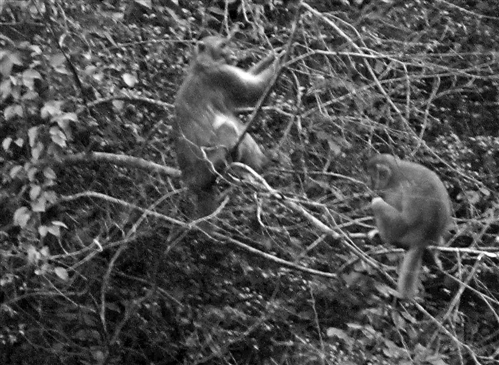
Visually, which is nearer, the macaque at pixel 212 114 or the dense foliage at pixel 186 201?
the dense foliage at pixel 186 201

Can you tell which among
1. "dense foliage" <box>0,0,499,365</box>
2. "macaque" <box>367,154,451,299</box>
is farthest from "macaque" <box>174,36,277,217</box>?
"macaque" <box>367,154,451,299</box>

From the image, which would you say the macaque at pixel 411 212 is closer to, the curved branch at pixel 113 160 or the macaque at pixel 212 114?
the macaque at pixel 212 114

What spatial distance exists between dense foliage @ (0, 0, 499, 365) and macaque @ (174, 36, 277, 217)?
14 cm

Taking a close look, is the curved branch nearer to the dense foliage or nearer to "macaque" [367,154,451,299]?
the dense foliage

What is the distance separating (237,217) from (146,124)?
913 millimetres

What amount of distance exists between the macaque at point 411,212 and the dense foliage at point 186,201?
109 millimetres

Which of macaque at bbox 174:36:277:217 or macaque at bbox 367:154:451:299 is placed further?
macaque at bbox 174:36:277:217

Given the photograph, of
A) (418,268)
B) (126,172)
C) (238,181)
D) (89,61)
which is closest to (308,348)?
(418,268)

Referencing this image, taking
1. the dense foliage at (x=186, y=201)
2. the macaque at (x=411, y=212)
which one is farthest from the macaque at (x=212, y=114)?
the macaque at (x=411, y=212)

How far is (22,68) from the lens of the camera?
17.8 feet

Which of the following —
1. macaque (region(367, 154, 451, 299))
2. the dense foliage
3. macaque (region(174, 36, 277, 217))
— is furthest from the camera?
macaque (region(174, 36, 277, 217))

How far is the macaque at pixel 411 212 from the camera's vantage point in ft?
17.3

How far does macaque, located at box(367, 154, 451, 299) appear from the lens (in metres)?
5.26

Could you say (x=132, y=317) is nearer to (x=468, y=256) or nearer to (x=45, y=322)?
(x=45, y=322)
